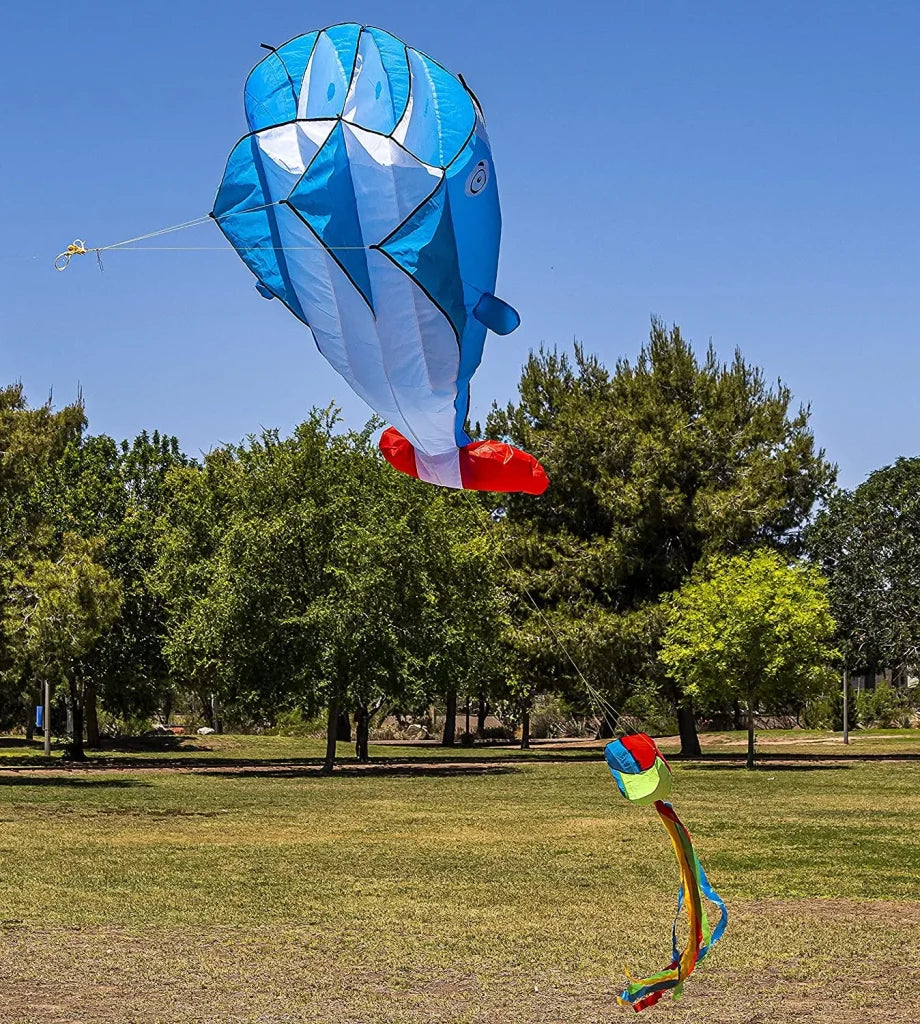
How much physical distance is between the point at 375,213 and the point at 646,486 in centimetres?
4182

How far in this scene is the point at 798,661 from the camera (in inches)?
1526

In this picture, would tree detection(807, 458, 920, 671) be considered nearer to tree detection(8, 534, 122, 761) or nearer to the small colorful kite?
tree detection(8, 534, 122, 761)

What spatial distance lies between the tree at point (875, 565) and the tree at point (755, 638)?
31.3 ft

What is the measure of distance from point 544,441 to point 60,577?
77.6ft

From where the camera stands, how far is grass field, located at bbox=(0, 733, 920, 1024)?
10336 millimetres

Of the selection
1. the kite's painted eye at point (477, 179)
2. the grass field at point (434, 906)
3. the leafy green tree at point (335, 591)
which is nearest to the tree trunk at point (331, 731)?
the leafy green tree at point (335, 591)

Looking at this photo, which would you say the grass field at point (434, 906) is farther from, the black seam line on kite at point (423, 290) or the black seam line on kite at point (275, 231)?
the black seam line on kite at point (275, 231)

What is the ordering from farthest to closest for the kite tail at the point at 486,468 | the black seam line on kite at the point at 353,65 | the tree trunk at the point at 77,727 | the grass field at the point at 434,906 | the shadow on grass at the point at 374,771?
the tree trunk at the point at 77,727 < the shadow on grass at the point at 374,771 < the grass field at the point at 434,906 < the kite tail at the point at 486,468 < the black seam line on kite at the point at 353,65

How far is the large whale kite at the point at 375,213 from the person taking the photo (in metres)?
7.83

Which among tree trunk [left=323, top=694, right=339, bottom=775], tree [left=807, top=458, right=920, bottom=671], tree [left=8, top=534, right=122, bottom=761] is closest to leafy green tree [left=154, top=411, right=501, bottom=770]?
tree trunk [left=323, top=694, right=339, bottom=775]

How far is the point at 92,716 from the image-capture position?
171ft

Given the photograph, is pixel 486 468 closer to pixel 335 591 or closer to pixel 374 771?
pixel 335 591

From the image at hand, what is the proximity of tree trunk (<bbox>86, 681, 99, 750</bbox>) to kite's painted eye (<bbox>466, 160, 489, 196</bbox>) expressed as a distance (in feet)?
133

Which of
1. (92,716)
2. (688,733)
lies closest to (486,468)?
(688,733)
